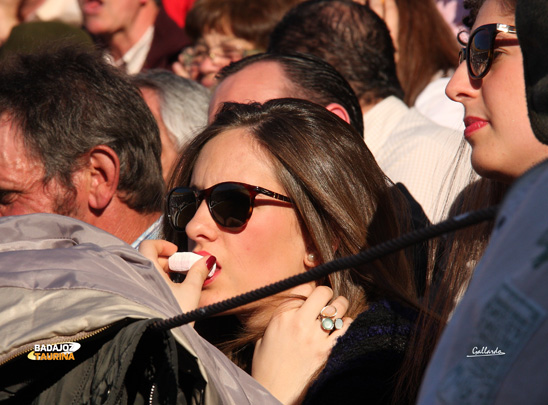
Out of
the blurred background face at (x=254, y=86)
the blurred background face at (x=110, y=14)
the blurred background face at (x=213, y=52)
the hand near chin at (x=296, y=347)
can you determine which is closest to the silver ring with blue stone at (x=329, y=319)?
the hand near chin at (x=296, y=347)

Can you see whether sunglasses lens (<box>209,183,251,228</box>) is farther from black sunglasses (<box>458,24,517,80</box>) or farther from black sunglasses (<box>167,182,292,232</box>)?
black sunglasses (<box>458,24,517,80</box>)

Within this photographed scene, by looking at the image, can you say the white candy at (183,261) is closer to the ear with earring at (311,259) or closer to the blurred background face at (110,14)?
the ear with earring at (311,259)

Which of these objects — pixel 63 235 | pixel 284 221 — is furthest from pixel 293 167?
pixel 63 235

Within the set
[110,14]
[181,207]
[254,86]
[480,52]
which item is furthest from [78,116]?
[110,14]

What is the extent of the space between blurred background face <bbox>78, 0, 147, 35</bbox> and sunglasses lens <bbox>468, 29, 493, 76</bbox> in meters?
3.96

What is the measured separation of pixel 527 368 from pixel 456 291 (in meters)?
1.35

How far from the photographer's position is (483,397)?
71cm

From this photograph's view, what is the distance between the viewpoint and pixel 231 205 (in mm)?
2203

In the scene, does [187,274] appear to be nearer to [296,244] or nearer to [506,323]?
[296,244]

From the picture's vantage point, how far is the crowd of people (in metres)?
0.90

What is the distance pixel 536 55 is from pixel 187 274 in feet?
Result: 4.45

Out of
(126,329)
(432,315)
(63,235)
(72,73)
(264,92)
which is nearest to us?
(126,329)

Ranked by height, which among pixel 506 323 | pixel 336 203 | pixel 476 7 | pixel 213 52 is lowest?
pixel 213 52

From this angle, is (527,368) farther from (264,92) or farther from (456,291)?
(264,92)
